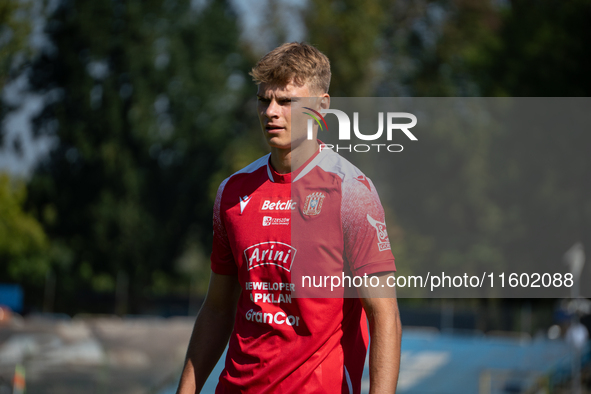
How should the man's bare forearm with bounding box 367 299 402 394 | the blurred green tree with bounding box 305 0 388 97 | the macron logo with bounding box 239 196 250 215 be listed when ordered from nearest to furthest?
the man's bare forearm with bounding box 367 299 402 394
the macron logo with bounding box 239 196 250 215
the blurred green tree with bounding box 305 0 388 97

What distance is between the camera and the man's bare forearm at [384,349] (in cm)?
183

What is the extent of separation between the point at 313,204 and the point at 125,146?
94.3 ft

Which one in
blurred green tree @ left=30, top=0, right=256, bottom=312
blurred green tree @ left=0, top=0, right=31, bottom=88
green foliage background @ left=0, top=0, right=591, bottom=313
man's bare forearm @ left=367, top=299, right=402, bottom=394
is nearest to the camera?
man's bare forearm @ left=367, top=299, right=402, bottom=394

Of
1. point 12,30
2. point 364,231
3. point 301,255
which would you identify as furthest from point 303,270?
point 12,30

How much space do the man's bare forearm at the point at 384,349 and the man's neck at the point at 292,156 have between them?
0.52m

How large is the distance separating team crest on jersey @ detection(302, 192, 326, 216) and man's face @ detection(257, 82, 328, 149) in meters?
0.18

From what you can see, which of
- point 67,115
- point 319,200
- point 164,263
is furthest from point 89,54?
point 319,200

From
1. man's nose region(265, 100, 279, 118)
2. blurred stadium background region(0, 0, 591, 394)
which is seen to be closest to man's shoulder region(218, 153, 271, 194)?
man's nose region(265, 100, 279, 118)

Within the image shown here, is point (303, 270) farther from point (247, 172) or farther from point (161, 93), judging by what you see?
point (161, 93)

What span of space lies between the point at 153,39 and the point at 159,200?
284 inches

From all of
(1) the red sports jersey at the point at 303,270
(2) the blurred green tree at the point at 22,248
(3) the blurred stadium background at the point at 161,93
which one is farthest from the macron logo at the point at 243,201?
(2) the blurred green tree at the point at 22,248

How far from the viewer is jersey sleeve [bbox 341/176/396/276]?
1944 millimetres

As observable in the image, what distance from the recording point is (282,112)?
2.05 metres

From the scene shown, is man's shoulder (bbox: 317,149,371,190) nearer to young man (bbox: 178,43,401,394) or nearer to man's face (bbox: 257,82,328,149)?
young man (bbox: 178,43,401,394)
